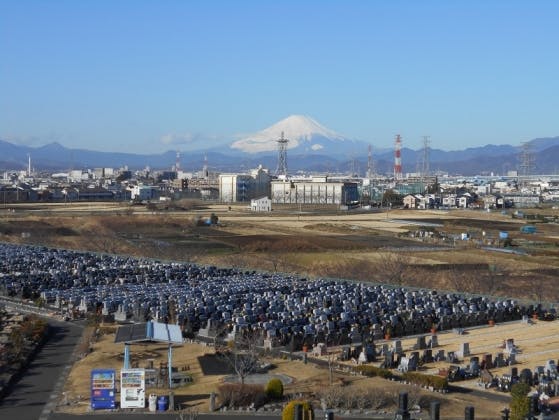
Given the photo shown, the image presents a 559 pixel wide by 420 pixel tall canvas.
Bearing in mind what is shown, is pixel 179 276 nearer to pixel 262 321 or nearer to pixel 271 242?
pixel 262 321

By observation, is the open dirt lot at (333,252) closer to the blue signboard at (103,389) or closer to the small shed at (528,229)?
the blue signboard at (103,389)

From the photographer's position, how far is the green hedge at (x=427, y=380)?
414 inches

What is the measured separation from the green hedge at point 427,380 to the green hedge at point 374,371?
0.23m

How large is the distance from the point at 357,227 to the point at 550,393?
30.1 m

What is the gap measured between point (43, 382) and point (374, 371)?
421 centimetres

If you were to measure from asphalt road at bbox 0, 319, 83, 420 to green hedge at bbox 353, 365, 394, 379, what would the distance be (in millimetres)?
3838

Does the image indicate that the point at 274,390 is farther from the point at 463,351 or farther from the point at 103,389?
the point at 463,351

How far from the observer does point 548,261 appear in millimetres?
27250

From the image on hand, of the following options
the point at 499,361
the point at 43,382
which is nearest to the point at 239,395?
the point at 43,382

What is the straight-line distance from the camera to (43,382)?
1082 cm

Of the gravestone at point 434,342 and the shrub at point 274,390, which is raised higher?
the shrub at point 274,390

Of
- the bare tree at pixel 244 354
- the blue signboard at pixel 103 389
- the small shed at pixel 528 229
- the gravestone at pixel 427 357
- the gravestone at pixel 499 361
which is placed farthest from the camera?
the small shed at pixel 528 229

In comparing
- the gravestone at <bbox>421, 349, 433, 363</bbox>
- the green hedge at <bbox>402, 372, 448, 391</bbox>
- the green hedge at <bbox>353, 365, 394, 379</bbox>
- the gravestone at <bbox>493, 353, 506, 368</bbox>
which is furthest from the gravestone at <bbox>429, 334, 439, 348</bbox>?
the green hedge at <bbox>402, 372, 448, 391</bbox>

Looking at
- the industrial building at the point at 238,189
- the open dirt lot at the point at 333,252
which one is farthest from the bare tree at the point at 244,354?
the industrial building at the point at 238,189
